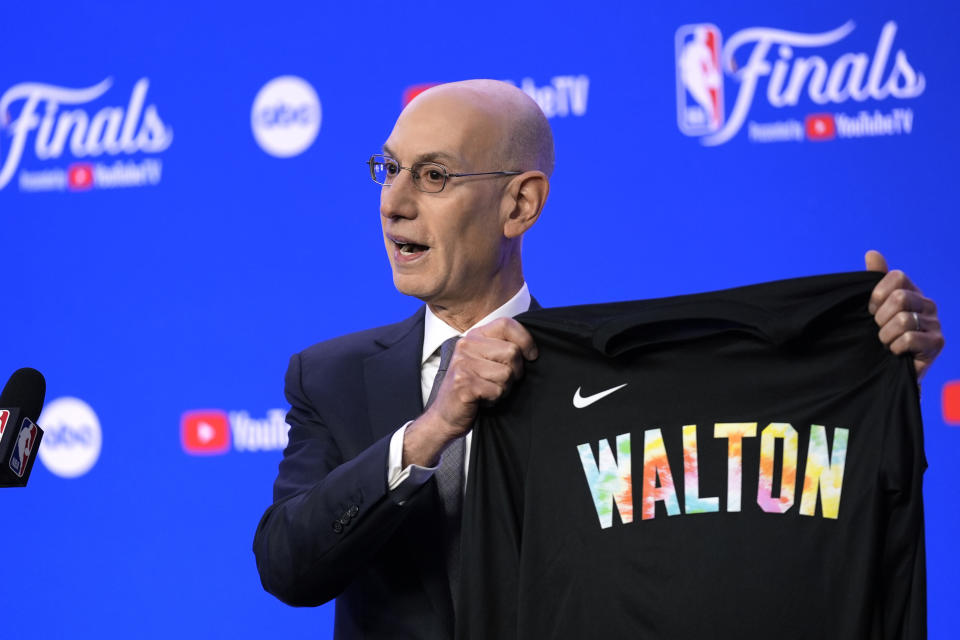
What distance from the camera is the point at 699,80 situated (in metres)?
2.76

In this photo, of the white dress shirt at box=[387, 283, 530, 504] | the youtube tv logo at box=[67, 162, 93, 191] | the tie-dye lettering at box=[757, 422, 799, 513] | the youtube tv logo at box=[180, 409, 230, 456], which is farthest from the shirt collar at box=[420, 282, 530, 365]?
the youtube tv logo at box=[67, 162, 93, 191]

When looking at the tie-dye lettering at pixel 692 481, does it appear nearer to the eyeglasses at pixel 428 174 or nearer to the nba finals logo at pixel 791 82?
the eyeglasses at pixel 428 174

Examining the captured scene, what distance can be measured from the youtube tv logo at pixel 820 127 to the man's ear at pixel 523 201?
1.13 m

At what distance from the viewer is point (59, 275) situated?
331 cm

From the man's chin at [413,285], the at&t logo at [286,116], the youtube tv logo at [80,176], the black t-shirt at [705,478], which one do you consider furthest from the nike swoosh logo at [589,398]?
the youtube tv logo at [80,176]

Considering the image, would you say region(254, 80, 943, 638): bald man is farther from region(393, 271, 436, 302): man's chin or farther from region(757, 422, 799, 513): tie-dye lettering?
region(757, 422, 799, 513): tie-dye lettering

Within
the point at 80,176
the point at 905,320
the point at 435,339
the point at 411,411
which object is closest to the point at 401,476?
the point at 411,411

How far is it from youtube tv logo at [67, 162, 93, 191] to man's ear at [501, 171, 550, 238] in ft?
6.19

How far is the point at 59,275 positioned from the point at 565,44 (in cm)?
Answer: 164

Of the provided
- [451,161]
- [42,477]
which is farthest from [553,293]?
[42,477]

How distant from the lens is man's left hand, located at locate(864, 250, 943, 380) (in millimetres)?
1397

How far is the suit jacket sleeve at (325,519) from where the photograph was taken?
5.02ft

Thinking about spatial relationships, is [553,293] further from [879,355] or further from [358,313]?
[879,355]

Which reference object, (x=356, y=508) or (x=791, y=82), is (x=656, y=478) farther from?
(x=791, y=82)
